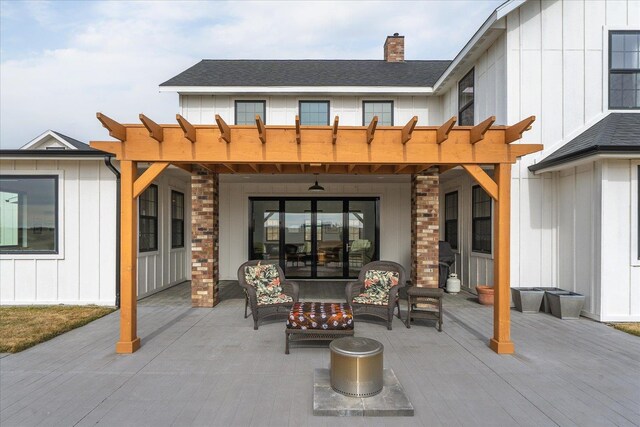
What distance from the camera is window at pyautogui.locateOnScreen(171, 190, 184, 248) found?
29.8 ft

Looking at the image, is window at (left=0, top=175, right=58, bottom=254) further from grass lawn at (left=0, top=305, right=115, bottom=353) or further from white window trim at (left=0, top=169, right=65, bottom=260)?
grass lawn at (left=0, top=305, right=115, bottom=353)

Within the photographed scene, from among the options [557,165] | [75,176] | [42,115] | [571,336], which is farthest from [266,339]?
[42,115]

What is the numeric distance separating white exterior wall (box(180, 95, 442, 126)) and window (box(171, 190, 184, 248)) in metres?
2.13

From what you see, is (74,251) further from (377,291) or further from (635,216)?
(635,216)

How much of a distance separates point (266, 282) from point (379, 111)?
6.07 metres

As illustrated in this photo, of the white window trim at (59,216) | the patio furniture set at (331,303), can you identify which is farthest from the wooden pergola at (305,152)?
the white window trim at (59,216)

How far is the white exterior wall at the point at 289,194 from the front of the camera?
9922mm

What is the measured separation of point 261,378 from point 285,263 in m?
6.47

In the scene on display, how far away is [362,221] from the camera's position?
1002 centimetres

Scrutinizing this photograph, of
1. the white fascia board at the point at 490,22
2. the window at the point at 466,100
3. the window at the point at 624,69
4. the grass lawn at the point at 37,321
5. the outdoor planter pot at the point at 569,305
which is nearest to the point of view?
the grass lawn at the point at 37,321

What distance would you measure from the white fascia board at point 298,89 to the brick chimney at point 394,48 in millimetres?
3122

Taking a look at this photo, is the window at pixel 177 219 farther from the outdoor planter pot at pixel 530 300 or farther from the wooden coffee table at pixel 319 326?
the outdoor planter pot at pixel 530 300

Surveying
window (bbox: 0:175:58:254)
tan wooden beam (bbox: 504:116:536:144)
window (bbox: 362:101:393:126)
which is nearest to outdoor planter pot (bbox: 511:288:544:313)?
tan wooden beam (bbox: 504:116:536:144)

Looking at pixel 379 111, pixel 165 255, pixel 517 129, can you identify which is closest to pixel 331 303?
pixel 517 129
